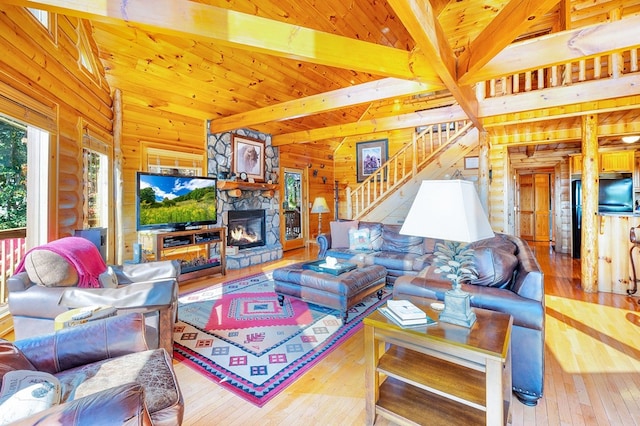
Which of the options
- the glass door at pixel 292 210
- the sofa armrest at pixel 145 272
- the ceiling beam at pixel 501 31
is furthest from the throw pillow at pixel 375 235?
the sofa armrest at pixel 145 272

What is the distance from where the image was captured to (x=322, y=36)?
2.46 m

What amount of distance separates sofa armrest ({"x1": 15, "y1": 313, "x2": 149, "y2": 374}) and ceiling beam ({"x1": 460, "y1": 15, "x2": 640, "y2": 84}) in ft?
10.9

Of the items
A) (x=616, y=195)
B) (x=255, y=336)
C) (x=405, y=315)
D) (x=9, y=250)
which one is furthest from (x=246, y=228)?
(x=616, y=195)

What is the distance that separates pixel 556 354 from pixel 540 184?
25.8 feet

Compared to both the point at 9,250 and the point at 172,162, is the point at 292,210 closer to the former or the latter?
the point at 172,162

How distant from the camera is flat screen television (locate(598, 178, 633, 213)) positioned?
5379 millimetres

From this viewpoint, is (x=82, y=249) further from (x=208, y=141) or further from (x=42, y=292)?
(x=208, y=141)

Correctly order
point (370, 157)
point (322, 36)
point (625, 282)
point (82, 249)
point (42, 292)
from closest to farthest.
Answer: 1. point (42, 292)
2. point (82, 249)
3. point (322, 36)
4. point (625, 282)
5. point (370, 157)

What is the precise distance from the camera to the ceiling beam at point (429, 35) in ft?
5.87

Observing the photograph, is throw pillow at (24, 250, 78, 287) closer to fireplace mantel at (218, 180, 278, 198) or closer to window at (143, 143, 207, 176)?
window at (143, 143, 207, 176)

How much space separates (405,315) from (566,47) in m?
2.56

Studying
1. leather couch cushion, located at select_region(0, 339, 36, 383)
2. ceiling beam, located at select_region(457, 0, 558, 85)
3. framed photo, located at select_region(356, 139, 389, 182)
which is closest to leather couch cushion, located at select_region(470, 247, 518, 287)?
ceiling beam, located at select_region(457, 0, 558, 85)

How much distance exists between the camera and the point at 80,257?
222 cm

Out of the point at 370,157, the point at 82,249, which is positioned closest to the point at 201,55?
the point at 82,249
